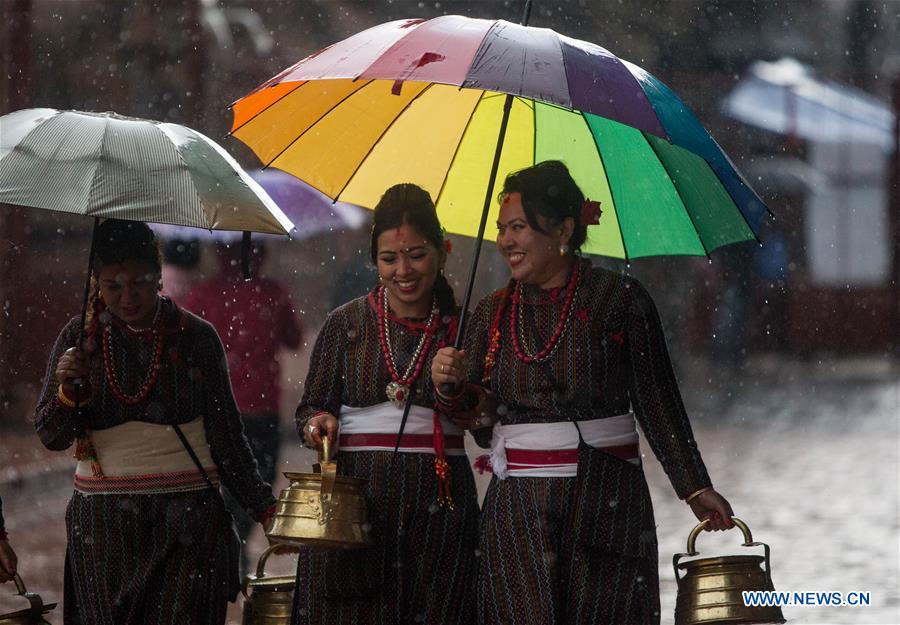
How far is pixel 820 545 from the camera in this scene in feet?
32.6

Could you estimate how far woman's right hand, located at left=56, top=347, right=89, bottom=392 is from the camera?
191 inches

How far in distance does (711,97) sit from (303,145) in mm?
20306

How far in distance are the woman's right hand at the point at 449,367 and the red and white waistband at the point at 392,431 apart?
368 millimetres

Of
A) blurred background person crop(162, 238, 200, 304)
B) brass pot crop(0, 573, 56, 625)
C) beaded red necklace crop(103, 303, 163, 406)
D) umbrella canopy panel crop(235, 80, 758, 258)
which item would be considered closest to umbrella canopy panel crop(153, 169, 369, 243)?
blurred background person crop(162, 238, 200, 304)

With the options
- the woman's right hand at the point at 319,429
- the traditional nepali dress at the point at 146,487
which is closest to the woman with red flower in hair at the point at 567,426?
the woman's right hand at the point at 319,429

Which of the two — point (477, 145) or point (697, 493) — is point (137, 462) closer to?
point (477, 145)

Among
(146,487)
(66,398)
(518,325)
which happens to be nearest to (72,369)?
(66,398)

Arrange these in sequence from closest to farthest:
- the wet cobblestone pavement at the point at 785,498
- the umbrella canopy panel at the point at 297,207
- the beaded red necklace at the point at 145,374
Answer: the beaded red necklace at the point at 145,374, the umbrella canopy panel at the point at 297,207, the wet cobblestone pavement at the point at 785,498

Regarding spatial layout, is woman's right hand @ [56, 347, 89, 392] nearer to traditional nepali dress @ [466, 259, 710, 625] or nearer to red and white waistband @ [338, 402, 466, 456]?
red and white waistband @ [338, 402, 466, 456]

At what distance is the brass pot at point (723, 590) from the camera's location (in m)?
4.49

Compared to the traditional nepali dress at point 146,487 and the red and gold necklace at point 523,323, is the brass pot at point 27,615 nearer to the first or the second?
the traditional nepali dress at point 146,487

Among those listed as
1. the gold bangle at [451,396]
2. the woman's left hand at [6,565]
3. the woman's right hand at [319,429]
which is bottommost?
the woman's left hand at [6,565]

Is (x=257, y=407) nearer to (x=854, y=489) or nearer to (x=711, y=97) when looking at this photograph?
(x=854, y=489)

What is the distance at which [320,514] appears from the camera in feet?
14.8
